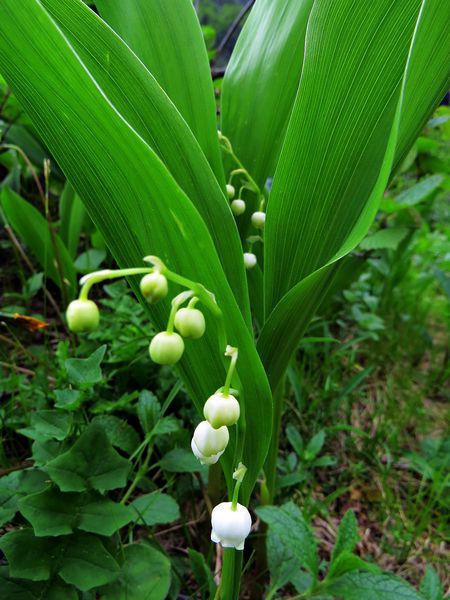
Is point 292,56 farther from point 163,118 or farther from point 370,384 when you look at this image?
point 370,384

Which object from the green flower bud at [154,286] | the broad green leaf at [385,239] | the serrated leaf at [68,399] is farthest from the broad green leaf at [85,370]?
the broad green leaf at [385,239]

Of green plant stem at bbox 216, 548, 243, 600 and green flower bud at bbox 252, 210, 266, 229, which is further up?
green flower bud at bbox 252, 210, 266, 229

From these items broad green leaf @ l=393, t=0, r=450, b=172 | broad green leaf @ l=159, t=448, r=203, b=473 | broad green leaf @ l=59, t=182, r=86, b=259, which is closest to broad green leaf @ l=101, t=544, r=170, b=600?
broad green leaf @ l=159, t=448, r=203, b=473

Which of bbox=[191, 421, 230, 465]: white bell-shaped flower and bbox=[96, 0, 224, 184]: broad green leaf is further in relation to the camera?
bbox=[96, 0, 224, 184]: broad green leaf

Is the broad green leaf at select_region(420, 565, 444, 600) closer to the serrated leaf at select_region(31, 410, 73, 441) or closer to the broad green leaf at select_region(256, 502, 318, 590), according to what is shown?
the broad green leaf at select_region(256, 502, 318, 590)

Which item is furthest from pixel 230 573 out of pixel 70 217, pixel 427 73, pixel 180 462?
pixel 70 217

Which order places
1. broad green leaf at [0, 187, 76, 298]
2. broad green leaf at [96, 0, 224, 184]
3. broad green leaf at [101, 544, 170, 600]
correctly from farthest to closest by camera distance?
broad green leaf at [0, 187, 76, 298]
broad green leaf at [96, 0, 224, 184]
broad green leaf at [101, 544, 170, 600]

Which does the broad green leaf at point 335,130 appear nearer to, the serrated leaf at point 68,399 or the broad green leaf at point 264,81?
the broad green leaf at point 264,81
